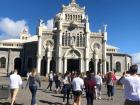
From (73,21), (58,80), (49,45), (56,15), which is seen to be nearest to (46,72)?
(49,45)

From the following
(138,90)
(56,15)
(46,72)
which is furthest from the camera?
(56,15)

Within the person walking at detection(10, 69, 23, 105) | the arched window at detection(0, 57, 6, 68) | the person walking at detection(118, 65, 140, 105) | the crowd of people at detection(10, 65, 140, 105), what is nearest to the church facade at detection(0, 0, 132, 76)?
the arched window at detection(0, 57, 6, 68)

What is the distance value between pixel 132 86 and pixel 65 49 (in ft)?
166

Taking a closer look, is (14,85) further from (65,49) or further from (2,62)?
(2,62)

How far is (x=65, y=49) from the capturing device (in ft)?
195

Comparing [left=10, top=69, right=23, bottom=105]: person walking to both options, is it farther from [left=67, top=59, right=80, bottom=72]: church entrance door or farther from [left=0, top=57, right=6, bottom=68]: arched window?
[left=0, top=57, right=6, bottom=68]: arched window

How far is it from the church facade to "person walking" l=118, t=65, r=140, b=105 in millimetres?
48340

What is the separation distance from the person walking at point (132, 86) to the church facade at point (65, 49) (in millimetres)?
48340

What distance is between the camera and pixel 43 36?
60688mm

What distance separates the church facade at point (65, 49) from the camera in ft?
194

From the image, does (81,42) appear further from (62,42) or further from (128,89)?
(128,89)

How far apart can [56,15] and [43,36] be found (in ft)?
32.3

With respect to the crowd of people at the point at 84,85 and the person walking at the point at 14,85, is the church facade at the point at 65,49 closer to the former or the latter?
the crowd of people at the point at 84,85

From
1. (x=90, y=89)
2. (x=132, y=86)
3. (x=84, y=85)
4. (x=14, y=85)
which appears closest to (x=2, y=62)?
(x=14, y=85)
